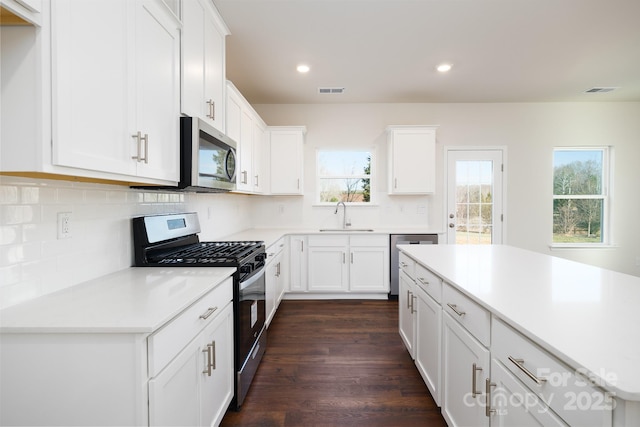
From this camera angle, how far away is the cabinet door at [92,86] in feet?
3.10

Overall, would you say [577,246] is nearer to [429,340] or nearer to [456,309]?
[429,340]

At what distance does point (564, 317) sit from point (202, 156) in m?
1.88

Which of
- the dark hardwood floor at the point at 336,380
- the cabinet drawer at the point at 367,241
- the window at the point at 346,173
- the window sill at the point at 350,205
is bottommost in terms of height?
the dark hardwood floor at the point at 336,380

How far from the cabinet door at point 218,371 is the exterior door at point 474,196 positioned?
3628mm

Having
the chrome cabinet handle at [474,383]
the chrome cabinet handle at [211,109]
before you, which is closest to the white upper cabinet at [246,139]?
the chrome cabinet handle at [211,109]

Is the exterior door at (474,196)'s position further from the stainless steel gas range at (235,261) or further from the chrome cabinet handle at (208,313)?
the chrome cabinet handle at (208,313)

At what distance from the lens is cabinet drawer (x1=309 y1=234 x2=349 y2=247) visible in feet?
12.5

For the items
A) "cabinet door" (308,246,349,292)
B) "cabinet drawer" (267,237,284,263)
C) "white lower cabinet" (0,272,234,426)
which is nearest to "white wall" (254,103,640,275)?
"cabinet door" (308,246,349,292)

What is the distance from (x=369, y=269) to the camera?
3.82 meters

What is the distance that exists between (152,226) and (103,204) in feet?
1.10

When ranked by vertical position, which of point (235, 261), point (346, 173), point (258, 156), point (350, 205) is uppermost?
point (258, 156)

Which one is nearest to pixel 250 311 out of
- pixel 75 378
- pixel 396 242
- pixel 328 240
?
pixel 75 378

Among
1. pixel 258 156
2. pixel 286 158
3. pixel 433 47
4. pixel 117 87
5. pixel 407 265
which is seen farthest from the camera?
pixel 286 158

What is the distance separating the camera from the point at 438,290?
168 cm
